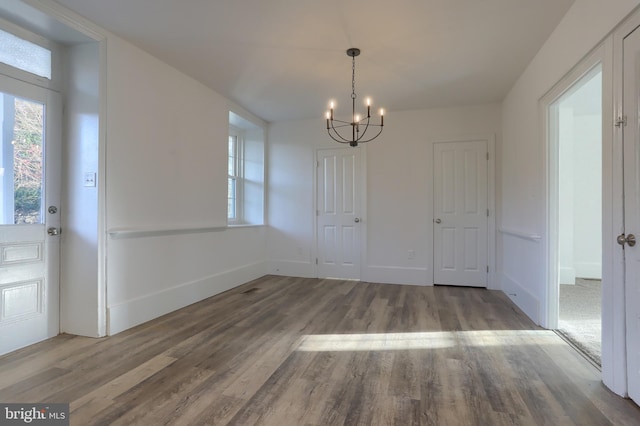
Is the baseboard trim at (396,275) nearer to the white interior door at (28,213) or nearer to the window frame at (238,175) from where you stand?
the window frame at (238,175)

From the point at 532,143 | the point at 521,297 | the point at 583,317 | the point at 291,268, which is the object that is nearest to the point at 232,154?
the point at 291,268

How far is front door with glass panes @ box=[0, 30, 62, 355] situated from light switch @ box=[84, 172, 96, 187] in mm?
265

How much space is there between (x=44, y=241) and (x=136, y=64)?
170 cm

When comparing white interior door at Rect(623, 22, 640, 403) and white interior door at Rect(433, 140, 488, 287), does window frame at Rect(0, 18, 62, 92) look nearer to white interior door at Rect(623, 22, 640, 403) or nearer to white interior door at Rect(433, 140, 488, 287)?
white interior door at Rect(623, 22, 640, 403)

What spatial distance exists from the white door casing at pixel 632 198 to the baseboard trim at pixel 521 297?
1.27m

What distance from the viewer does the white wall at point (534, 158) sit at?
192 centimetres

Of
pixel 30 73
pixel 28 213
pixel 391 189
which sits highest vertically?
pixel 30 73

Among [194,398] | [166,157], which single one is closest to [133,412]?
[194,398]

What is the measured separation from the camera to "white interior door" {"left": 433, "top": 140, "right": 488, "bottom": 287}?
14.5 ft

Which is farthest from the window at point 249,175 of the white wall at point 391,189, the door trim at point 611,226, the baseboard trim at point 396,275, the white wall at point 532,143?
the door trim at point 611,226

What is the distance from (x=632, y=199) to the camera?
173cm

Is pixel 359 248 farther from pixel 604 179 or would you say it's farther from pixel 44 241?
pixel 44 241

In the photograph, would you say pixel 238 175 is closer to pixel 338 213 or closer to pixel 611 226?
pixel 338 213

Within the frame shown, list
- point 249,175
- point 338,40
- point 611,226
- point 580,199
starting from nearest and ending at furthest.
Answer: point 611,226, point 338,40, point 580,199, point 249,175
